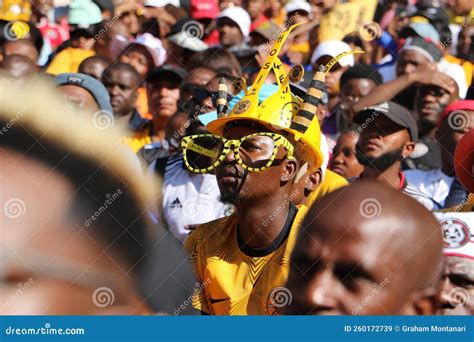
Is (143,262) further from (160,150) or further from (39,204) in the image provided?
(160,150)

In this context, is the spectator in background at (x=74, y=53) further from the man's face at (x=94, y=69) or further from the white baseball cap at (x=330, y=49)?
the white baseball cap at (x=330, y=49)

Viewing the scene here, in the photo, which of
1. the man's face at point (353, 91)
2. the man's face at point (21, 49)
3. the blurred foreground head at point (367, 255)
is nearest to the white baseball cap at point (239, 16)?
the man's face at point (353, 91)

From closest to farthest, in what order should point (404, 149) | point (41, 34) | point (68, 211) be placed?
point (68, 211)
point (404, 149)
point (41, 34)

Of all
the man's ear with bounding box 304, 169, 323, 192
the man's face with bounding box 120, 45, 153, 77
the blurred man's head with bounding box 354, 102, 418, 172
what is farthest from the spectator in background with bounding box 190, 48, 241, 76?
the man's ear with bounding box 304, 169, 323, 192

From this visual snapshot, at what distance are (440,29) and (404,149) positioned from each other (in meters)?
2.63

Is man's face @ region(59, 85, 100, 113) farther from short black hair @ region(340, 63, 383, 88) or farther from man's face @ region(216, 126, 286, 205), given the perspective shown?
short black hair @ region(340, 63, 383, 88)

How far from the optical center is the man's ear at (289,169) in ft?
13.6

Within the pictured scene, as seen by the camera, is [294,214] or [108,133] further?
[294,214]

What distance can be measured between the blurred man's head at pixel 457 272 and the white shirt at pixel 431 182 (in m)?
2.89

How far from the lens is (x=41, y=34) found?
835 centimetres

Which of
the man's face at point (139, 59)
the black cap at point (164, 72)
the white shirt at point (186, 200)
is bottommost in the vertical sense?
the man's face at point (139, 59)

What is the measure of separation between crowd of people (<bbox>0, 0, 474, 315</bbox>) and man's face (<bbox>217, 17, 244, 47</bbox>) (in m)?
0.02

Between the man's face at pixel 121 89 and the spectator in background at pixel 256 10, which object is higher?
Answer: the man's face at pixel 121 89

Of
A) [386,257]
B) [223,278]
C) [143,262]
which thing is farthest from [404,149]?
[143,262]
